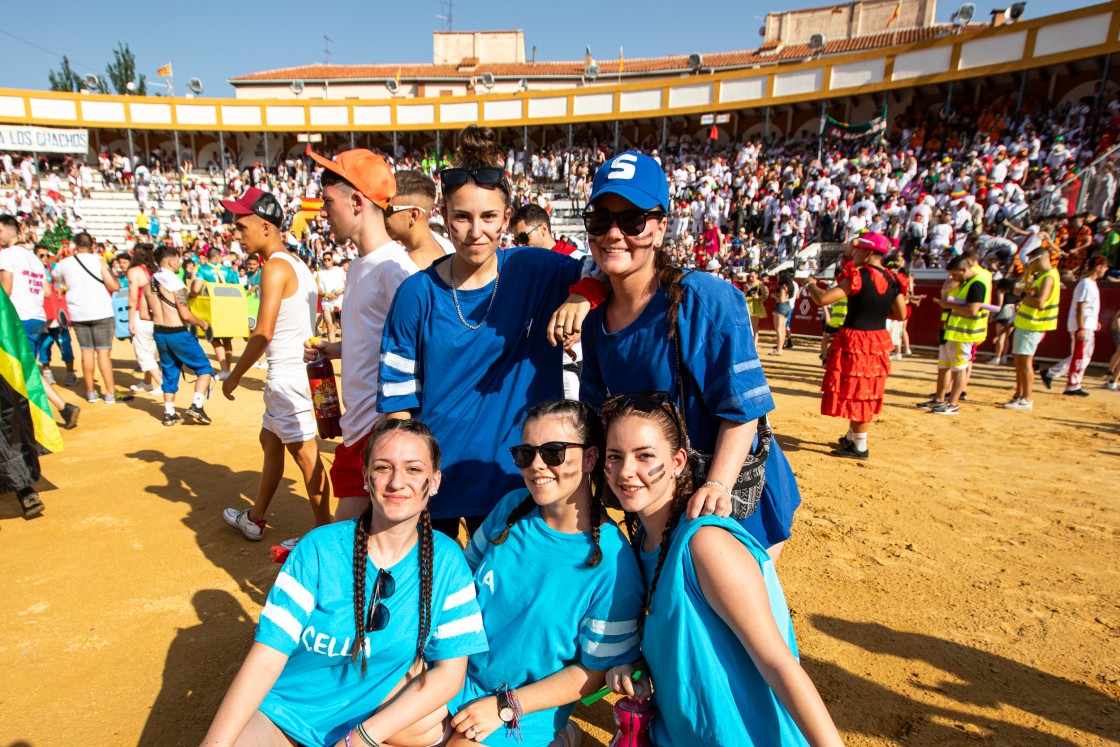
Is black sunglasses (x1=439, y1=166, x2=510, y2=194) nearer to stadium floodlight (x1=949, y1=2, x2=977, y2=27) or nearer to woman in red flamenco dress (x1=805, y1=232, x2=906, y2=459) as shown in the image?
woman in red flamenco dress (x1=805, y1=232, x2=906, y2=459)

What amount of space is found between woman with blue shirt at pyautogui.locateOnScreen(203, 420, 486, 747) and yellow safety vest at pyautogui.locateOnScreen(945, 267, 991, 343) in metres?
7.15

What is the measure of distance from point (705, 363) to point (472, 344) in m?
0.87

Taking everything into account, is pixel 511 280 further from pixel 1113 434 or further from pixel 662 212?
pixel 1113 434

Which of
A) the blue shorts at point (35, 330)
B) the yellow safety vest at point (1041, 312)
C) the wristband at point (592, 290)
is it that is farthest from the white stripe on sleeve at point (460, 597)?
the yellow safety vest at point (1041, 312)

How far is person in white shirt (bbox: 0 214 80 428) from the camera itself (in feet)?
20.5

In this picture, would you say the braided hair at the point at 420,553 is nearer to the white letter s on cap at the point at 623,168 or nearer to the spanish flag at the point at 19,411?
the white letter s on cap at the point at 623,168

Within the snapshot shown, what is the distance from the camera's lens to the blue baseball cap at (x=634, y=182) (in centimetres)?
184

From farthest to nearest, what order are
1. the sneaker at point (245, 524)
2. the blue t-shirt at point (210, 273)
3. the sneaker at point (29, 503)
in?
the blue t-shirt at point (210, 273), the sneaker at point (29, 503), the sneaker at point (245, 524)

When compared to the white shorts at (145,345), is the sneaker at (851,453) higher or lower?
lower

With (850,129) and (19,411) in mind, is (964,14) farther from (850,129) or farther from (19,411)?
(19,411)

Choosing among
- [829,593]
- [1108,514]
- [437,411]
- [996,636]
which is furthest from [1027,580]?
[437,411]

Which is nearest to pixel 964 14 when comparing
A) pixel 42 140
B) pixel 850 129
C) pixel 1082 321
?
pixel 850 129

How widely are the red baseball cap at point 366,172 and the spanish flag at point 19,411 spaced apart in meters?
3.29

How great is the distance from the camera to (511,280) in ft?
7.67
